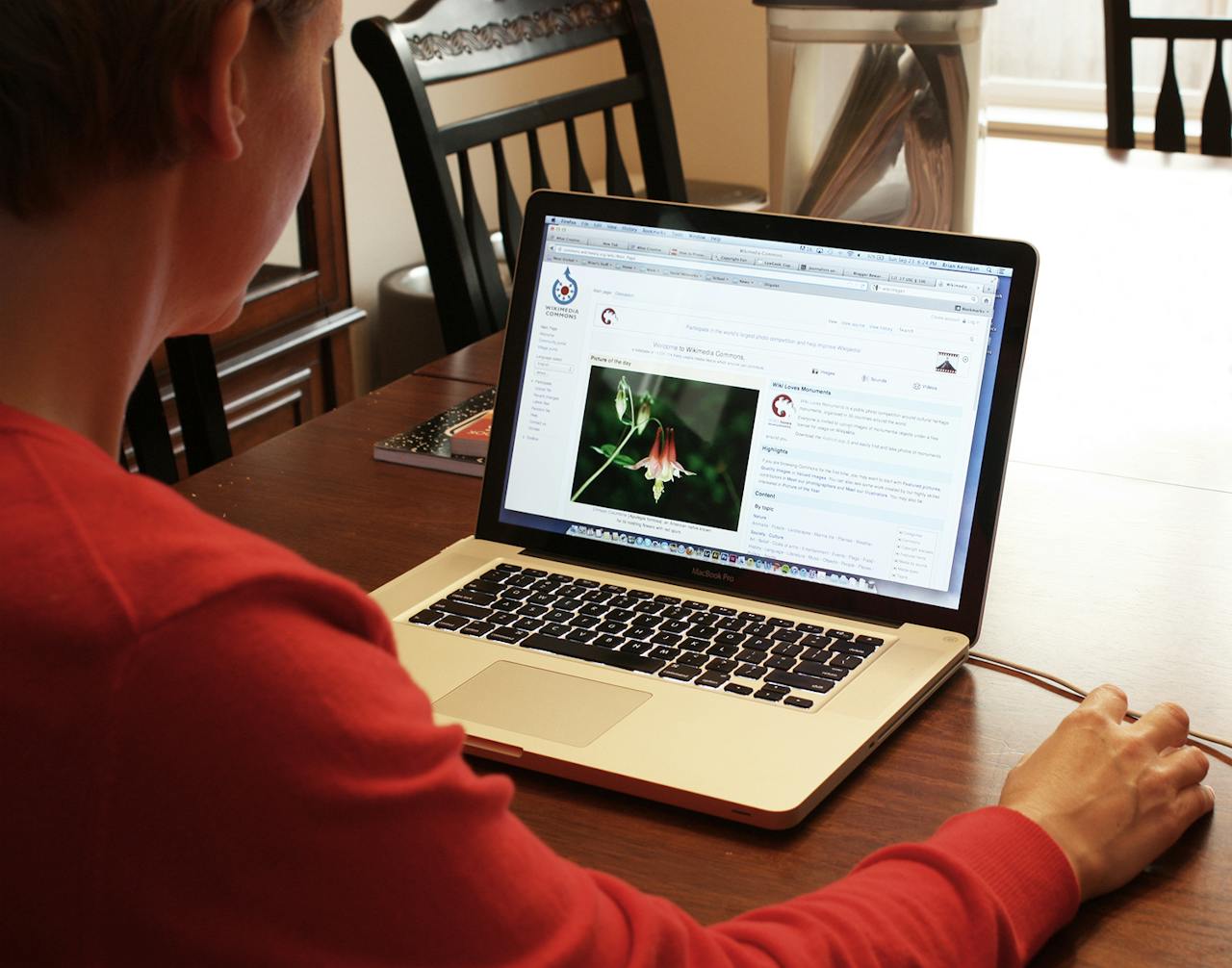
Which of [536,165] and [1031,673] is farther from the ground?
[536,165]

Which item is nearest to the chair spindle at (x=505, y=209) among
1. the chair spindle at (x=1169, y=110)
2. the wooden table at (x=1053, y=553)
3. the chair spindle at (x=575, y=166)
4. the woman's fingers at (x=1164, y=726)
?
the chair spindle at (x=575, y=166)

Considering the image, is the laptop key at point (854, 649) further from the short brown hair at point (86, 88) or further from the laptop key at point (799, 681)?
the short brown hair at point (86, 88)

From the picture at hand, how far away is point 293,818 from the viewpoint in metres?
0.48

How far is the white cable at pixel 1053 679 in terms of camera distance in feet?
2.87

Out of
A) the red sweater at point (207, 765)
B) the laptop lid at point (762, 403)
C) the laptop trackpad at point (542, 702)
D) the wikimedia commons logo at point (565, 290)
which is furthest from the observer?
the wikimedia commons logo at point (565, 290)

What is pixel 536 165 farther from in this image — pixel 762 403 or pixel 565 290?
pixel 762 403

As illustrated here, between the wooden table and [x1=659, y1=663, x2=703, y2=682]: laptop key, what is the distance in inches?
4.5

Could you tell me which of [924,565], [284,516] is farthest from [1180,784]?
[284,516]

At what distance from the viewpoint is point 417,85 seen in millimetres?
1656

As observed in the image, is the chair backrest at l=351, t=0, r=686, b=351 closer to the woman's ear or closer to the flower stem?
the flower stem

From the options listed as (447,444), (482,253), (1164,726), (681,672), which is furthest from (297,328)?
(1164,726)

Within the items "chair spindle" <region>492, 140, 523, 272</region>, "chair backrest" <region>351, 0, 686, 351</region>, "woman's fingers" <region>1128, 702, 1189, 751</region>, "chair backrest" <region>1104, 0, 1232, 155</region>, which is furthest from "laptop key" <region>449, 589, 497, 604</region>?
"chair backrest" <region>1104, 0, 1232, 155</region>

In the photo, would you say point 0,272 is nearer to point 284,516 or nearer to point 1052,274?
point 284,516

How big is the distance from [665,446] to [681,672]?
196mm
